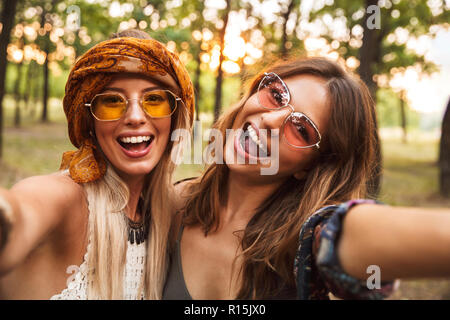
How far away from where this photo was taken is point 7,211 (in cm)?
106

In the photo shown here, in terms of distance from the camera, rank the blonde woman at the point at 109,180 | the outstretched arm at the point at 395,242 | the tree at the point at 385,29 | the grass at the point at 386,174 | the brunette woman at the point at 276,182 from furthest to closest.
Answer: the tree at the point at 385,29, the grass at the point at 386,174, the brunette woman at the point at 276,182, the blonde woman at the point at 109,180, the outstretched arm at the point at 395,242

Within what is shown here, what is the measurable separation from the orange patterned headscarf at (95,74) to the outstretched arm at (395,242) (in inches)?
56.0

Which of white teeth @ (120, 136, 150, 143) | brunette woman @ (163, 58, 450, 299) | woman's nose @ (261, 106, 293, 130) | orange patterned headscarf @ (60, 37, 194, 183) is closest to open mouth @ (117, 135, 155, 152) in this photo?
white teeth @ (120, 136, 150, 143)

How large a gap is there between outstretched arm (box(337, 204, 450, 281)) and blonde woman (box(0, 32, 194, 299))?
1272 millimetres

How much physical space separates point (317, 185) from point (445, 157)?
981 cm

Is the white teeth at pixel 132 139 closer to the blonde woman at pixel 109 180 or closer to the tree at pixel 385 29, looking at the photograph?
the blonde woman at pixel 109 180

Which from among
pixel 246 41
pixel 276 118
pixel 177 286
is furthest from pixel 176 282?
pixel 246 41

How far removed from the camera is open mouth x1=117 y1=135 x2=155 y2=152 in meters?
1.95

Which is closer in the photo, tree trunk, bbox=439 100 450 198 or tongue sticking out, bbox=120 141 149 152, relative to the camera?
tongue sticking out, bbox=120 141 149 152

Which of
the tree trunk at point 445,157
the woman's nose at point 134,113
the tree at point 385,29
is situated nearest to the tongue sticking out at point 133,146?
the woman's nose at point 134,113

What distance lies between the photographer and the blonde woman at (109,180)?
166 cm

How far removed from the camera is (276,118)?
2.07 metres
